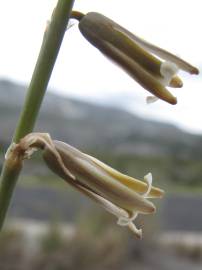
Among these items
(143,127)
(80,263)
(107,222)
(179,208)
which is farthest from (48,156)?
(143,127)

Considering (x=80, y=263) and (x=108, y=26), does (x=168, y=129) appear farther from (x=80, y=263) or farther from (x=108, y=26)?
(x=108, y=26)

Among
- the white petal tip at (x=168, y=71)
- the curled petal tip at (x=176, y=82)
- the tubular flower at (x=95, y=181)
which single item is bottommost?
the tubular flower at (x=95, y=181)

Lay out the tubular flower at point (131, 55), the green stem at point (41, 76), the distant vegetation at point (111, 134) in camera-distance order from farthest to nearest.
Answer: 1. the distant vegetation at point (111, 134)
2. the tubular flower at point (131, 55)
3. the green stem at point (41, 76)

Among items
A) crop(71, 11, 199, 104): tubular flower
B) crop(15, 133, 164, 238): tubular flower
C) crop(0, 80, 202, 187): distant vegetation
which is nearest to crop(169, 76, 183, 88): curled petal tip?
crop(71, 11, 199, 104): tubular flower

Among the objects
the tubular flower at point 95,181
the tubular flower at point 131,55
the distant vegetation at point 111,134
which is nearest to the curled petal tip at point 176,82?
the tubular flower at point 131,55

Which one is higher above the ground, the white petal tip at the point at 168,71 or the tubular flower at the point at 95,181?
the white petal tip at the point at 168,71

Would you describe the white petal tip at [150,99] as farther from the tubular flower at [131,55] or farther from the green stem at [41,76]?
the green stem at [41,76]
